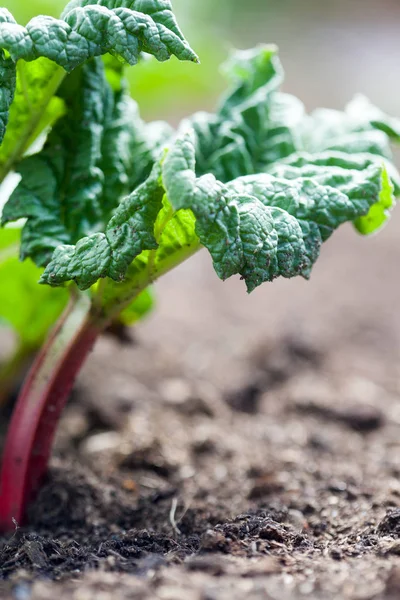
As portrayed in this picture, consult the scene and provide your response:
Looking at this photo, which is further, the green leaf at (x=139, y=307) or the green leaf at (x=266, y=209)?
the green leaf at (x=139, y=307)

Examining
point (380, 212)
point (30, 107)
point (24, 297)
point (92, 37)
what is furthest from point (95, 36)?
point (24, 297)

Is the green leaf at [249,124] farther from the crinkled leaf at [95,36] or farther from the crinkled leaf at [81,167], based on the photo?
the crinkled leaf at [95,36]

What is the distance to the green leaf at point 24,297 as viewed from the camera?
220cm

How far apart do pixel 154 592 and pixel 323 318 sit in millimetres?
2465

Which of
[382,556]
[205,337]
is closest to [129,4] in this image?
[382,556]

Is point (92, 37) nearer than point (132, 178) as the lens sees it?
Yes

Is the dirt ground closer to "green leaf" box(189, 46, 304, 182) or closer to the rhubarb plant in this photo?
the rhubarb plant

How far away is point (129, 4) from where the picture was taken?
4.88 ft

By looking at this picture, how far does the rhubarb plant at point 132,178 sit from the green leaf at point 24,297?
27cm

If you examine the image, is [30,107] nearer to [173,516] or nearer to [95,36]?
[95,36]

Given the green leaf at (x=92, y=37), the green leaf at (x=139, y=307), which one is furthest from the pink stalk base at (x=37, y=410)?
the green leaf at (x=92, y=37)

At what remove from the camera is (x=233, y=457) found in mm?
2340

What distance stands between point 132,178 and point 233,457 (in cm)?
101

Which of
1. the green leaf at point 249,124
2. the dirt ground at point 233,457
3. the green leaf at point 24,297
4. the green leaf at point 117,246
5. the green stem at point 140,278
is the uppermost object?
Result: the green leaf at point 249,124
